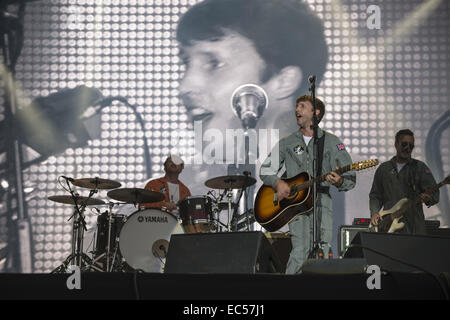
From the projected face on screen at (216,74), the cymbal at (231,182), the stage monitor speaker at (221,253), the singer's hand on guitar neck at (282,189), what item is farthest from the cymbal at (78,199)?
the stage monitor speaker at (221,253)

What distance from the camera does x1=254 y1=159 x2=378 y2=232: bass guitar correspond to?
3572 millimetres

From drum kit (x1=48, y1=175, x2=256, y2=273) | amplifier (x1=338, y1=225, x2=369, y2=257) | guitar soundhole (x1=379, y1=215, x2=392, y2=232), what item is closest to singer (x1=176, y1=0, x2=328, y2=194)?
drum kit (x1=48, y1=175, x2=256, y2=273)

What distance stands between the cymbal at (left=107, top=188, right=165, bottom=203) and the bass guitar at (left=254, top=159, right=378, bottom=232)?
1508mm

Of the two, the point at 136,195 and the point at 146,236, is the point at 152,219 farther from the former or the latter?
the point at 136,195

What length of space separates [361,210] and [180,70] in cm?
284

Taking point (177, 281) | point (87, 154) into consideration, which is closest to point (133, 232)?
point (87, 154)

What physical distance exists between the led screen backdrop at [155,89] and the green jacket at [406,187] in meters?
1.60

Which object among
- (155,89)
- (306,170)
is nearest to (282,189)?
(306,170)

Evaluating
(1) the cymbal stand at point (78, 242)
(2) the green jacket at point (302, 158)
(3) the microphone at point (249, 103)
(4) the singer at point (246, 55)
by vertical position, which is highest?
(4) the singer at point (246, 55)

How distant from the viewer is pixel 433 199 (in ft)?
13.6

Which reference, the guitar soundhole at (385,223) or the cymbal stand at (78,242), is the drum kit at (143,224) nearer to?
the cymbal stand at (78,242)

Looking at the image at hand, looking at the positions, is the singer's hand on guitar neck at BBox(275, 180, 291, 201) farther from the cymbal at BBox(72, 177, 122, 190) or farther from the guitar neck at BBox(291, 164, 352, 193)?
the cymbal at BBox(72, 177, 122, 190)

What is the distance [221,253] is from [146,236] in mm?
3373

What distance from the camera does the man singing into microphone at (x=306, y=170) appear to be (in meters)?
3.53
